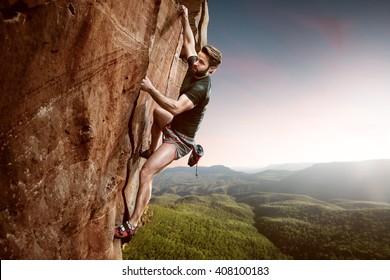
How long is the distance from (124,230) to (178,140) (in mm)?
2673

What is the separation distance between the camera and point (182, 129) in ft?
21.9

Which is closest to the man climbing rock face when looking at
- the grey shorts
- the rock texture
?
the grey shorts

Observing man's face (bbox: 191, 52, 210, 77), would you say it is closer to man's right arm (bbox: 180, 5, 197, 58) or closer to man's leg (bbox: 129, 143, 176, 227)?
man's right arm (bbox: 180, 5, 197, 58)

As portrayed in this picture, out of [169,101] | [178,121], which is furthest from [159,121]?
[169,101]

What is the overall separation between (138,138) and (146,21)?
2.96m

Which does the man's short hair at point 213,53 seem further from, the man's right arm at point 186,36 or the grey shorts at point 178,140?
the grey shorts at point 178,140

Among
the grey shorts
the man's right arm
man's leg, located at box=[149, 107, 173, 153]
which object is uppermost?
the man's right arm

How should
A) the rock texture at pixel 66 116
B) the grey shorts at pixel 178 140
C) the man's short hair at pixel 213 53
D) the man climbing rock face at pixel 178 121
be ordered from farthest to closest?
the grey shorts at pixel 178 140, the man's short hair at pixel 213 53, the man climbing rock face at pixel 178 121, the rock texture at pixel 66 116

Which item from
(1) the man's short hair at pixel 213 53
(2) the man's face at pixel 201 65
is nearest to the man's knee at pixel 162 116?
(2) the man's face at pixel 201 65

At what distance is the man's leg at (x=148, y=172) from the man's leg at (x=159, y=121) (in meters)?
0.62

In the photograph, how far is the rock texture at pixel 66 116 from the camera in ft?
13.1

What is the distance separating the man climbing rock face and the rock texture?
58 centimetres

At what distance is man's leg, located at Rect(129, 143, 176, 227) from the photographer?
6266 mm
